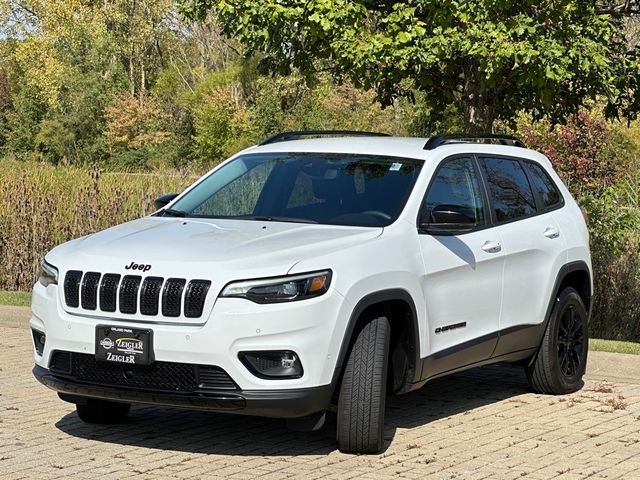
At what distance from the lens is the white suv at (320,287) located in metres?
6.79

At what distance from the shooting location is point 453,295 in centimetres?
797

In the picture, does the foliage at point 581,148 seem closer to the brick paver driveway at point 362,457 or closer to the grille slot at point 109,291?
the brick paver driveway at point 362,457

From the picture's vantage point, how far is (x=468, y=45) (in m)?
12.4

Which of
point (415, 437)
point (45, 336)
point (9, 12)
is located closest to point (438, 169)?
point (415, 437)

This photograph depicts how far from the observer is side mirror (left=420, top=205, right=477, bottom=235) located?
7.80 metres

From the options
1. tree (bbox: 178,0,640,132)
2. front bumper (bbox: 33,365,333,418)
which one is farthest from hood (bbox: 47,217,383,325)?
tree (bbox: 178,0,640,132)

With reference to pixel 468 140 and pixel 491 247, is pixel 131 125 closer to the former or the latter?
pixel 468 140

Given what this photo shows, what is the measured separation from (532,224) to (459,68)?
5456 millimetres

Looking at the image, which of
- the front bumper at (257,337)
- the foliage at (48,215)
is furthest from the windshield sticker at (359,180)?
the foliage at (48,215)

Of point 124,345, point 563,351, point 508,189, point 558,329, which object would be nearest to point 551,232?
point 508,189

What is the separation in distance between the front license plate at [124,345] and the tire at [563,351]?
3.46m

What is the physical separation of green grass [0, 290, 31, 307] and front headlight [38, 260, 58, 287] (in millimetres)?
5825

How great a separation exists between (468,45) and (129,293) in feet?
21.0

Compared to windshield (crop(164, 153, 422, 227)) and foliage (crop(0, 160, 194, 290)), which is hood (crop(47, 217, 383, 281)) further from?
foliage (crop(0, 160, 194, 290))
